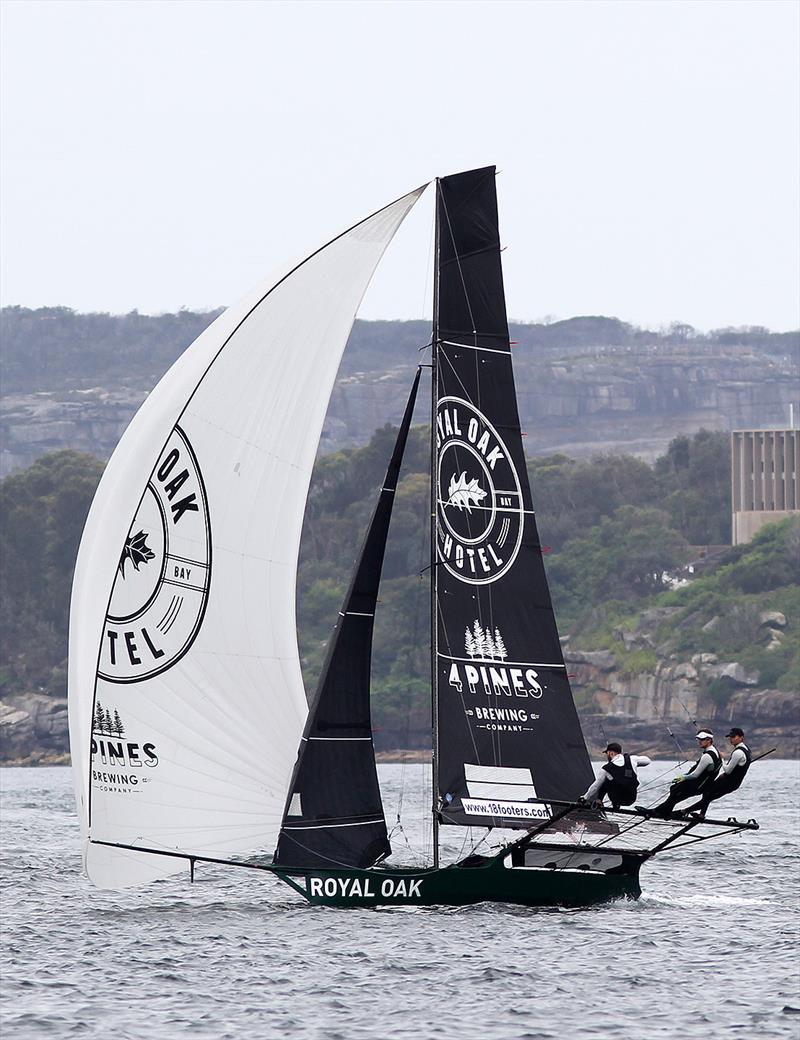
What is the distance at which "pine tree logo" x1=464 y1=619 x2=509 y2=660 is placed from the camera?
2309cm

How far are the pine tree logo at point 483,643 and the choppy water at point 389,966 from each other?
2917 millimetres

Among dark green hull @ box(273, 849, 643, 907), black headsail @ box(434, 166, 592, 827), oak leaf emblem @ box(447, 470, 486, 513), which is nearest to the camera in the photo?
dark green hull @ box(273, 849, 643, 907)

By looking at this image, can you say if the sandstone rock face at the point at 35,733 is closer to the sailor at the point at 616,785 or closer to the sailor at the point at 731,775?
the sailor at the point at 616,785

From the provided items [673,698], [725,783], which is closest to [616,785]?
[725,783]

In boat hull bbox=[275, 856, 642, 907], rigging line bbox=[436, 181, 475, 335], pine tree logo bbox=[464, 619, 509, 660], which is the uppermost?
rigging line bbox=[436, 181, 475, 335]

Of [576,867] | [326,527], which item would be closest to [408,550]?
[326,527]

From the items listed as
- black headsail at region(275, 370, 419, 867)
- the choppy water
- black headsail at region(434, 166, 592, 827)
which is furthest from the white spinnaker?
the choppy water

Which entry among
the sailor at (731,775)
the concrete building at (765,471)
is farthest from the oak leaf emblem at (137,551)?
the concrete building at (765,471)

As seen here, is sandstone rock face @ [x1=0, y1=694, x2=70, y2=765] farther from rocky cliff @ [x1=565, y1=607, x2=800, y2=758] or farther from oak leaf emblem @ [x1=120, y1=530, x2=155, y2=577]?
oak leaf emblem @ [x1=120, y1=530, x2=155, y2=577]

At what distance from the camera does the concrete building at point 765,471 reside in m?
122

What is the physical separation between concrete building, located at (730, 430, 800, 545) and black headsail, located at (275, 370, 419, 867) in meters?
101

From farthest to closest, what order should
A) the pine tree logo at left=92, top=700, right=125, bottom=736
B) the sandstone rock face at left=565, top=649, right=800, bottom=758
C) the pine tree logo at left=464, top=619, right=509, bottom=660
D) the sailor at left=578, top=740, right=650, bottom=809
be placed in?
1. the sandstone rock face at left=565, top=649, right=800, bottom=758
2. the pine tree logo at left=464, top=619, right=509, bottom=660
3. the sailor at left=578, top=740, right=650, bottom=809
4. the pine tree logo at left=92, top=700, right=125, bottom=736

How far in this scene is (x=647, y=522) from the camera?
4818 inches

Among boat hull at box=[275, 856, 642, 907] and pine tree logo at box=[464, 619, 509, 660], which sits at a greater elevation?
pine tree logo at box=[464, 619, 509, 660]
